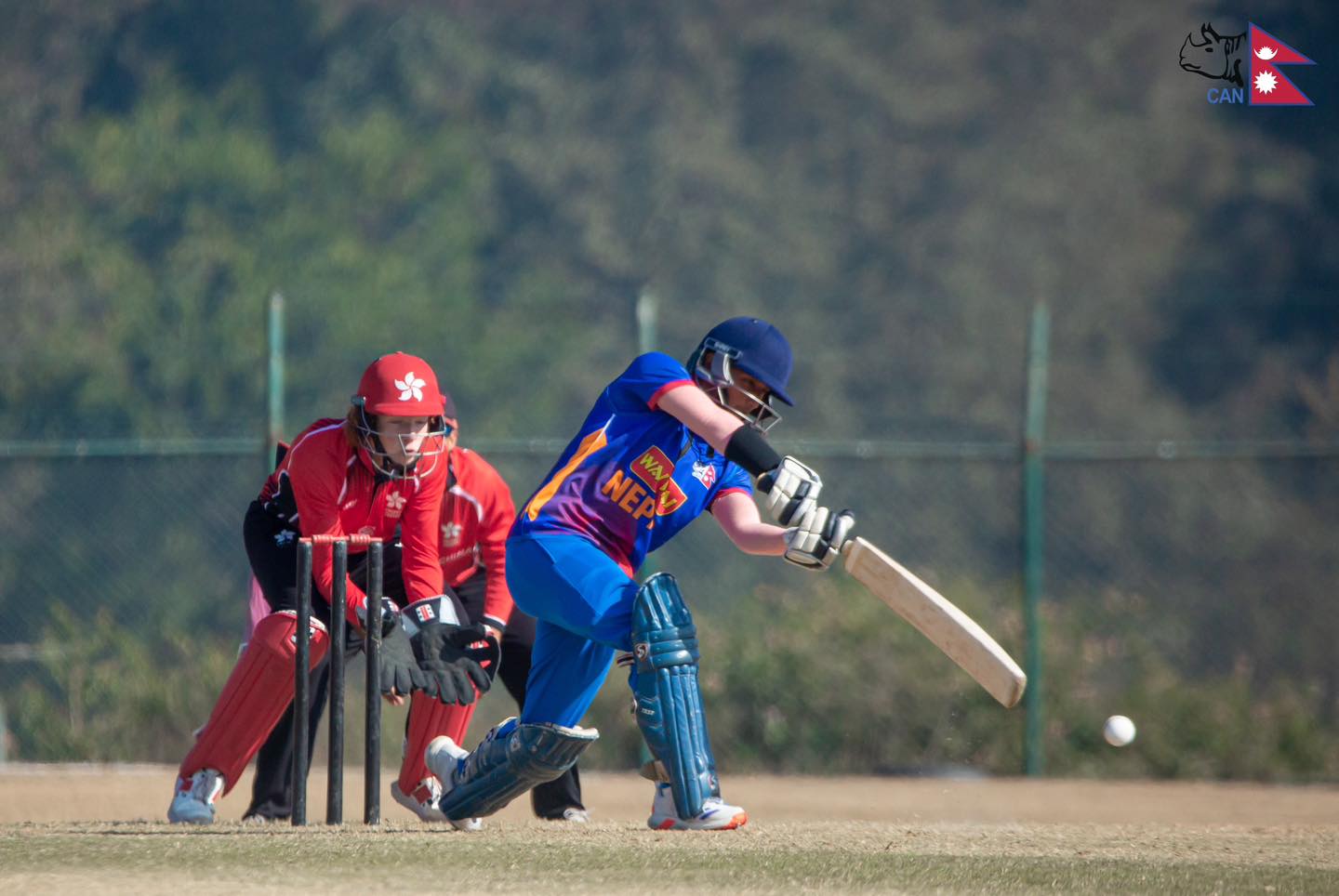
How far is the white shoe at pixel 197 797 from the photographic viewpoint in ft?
21.4

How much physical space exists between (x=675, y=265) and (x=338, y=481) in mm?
21454

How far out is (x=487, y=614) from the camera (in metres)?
7.05

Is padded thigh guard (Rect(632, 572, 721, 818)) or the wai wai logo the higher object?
the wai wai logo

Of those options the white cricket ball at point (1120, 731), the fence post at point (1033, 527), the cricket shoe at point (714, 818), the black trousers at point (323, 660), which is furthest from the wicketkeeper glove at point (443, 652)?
the fence post at point (1033, 527)

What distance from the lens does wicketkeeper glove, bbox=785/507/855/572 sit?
5.39 m

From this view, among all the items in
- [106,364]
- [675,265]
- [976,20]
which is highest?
[976,20]

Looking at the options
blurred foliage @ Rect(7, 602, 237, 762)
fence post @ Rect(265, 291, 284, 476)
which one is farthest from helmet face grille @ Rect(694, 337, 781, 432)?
blurred foliage @ Rect(7, 602, 237, 762)

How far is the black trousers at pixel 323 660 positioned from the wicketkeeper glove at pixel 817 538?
169 cm

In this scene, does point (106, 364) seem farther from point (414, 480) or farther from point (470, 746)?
point (414, 480)

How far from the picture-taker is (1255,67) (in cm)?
2308

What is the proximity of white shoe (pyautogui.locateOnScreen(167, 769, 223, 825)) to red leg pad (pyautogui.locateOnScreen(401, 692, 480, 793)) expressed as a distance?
67cm

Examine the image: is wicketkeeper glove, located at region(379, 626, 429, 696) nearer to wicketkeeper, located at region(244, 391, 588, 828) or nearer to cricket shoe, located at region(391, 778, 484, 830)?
wicketkeeper, located at region(244, 391, 588, 828)

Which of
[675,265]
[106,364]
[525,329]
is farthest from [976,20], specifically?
[106,364]

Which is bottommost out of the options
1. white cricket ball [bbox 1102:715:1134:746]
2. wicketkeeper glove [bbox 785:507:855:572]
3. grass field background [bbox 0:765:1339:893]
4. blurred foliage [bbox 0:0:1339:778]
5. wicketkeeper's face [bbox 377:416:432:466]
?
grass field background [bbox 0:765:1339:893]
